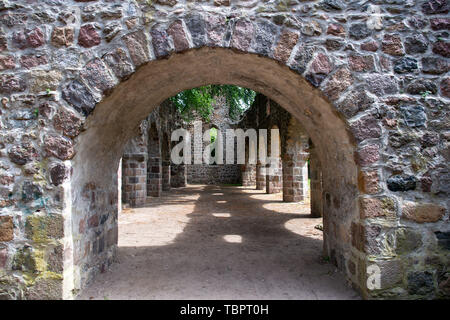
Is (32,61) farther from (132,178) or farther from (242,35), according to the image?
(132,178)

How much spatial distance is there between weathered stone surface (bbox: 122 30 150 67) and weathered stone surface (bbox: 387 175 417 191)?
2383mm

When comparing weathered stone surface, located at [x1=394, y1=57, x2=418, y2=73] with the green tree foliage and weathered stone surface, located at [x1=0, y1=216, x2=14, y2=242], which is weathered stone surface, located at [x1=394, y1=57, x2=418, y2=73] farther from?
the green tree foliage

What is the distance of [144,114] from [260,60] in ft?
5.77

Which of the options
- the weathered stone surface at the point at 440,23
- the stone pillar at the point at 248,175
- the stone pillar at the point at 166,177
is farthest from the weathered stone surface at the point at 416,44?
the stone pillar at the point at 248,175

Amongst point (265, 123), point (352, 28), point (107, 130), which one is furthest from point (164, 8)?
point (265, 123)

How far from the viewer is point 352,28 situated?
2752 mm

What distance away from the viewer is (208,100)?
1501 centimetres

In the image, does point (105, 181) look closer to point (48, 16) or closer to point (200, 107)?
point (48, 16)

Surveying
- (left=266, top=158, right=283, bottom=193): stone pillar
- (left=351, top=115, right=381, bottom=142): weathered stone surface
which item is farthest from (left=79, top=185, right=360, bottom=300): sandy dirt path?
(left=266, top=158, right=283, bottom=193): stone pillar

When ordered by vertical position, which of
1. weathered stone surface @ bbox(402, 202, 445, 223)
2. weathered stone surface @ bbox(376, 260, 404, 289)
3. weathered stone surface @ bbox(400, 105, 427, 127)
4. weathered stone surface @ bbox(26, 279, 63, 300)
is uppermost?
weathered stone surface @ bbox(400, 105, 427, 127)

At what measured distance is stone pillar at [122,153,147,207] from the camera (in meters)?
9.34

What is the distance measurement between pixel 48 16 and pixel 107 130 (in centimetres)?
112


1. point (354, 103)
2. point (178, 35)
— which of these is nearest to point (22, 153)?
point (178, 35)

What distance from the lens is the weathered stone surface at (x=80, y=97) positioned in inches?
105
